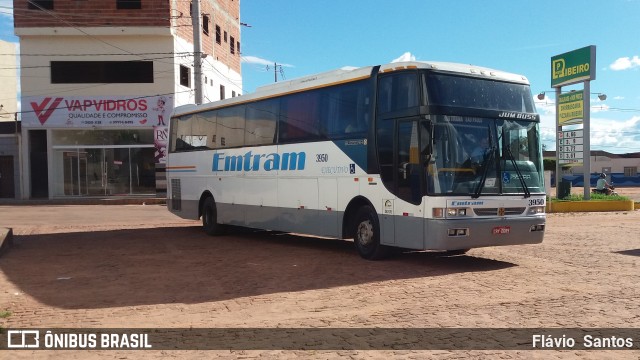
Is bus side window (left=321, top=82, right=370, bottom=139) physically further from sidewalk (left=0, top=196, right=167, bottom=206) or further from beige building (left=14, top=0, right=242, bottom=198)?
beige building (left=14, top=0, right=242, bottom=198)

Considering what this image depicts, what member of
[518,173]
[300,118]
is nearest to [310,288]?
[518,173]

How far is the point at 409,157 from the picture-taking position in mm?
9984

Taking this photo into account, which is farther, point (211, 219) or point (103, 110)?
point (103, 110)

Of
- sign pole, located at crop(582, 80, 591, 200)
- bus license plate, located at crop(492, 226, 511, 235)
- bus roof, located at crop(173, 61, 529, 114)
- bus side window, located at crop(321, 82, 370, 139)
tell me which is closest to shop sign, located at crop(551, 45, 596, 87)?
sign pole, located at crop(582, 80, 591, 200)

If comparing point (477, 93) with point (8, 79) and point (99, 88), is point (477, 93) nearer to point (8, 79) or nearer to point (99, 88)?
point (99, 88)

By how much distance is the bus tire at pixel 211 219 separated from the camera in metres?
16.3

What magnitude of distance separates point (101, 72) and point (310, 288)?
92.0 feet

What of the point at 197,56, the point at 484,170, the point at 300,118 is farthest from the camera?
the point at 197,56

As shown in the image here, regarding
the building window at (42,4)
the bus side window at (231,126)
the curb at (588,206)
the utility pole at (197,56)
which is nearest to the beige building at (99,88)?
the building window at (42,4)

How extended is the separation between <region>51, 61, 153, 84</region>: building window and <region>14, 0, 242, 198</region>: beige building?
0.05 m

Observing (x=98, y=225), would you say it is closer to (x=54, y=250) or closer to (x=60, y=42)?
(x=54, y=250)

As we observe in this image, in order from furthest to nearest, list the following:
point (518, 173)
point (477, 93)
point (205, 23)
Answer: point (205, 23) < point (518, 173) < point (477, 93)

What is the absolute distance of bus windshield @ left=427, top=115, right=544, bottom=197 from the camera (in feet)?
32.0

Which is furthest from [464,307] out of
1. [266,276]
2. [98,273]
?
[98,273]
